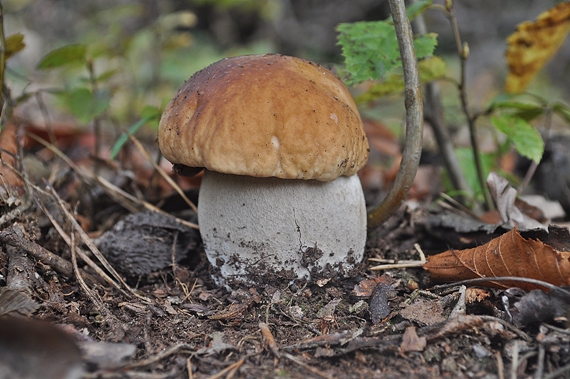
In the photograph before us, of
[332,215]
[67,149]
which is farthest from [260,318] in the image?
[67,149]

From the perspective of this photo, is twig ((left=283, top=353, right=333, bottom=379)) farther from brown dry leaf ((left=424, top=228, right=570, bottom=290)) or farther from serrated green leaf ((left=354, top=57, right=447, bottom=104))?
serrated green leaf ((left=354, top=57, right=447, bottom=104))

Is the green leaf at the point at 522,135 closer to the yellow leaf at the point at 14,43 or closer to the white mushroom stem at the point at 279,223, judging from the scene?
the white mushroom stem at the point at 279,223

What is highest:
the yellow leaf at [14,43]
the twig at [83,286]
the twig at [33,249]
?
the yellow leaf at [14,43]

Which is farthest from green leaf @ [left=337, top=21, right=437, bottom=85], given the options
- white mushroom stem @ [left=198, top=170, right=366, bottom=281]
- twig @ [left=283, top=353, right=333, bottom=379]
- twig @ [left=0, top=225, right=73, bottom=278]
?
twig @ [left=0, top=225, right=73, bottom=278]

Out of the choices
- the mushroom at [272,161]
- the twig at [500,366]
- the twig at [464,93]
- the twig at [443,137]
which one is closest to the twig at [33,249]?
the mushroom at [272,161]

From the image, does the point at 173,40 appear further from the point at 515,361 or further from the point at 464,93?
the point at 515,361

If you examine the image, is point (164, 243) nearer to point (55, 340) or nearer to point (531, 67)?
point (55, 340)
